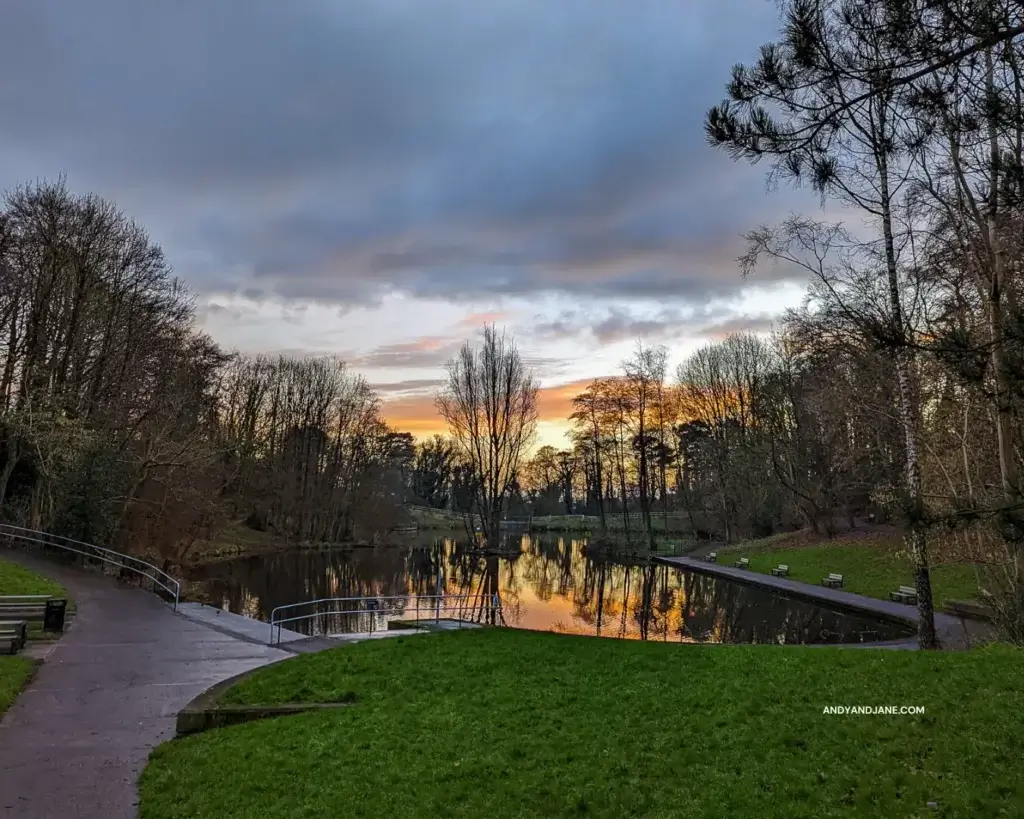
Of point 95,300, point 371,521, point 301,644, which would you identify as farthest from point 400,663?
point 371,521

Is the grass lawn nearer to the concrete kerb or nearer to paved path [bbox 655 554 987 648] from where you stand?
the concrete kerb

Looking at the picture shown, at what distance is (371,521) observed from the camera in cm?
4975

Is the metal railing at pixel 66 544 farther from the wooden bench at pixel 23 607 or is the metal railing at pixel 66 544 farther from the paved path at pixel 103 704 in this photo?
the wooden bench at pixel 23 607

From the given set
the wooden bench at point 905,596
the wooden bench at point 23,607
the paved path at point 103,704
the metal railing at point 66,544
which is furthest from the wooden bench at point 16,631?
the wooden bench at point 905,596

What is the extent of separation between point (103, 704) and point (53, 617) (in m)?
5.30

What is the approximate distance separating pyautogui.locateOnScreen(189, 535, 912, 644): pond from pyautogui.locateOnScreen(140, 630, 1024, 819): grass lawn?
268 inches

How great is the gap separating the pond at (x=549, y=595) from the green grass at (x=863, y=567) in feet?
8.34

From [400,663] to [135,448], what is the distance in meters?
20.8

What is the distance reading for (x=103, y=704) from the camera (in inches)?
329

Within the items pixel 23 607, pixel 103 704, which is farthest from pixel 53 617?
pixel 103 704

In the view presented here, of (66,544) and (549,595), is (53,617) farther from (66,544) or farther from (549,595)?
(549,595)

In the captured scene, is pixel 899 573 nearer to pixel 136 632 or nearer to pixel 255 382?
pixel 136 632

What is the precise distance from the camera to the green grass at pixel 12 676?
26.5 feet

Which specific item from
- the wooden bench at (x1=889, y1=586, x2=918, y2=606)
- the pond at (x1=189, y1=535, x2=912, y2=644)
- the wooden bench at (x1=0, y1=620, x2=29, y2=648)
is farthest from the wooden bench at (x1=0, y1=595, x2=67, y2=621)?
the wooden bench at (x1=889, y1=586, x2=918, y2=606)
